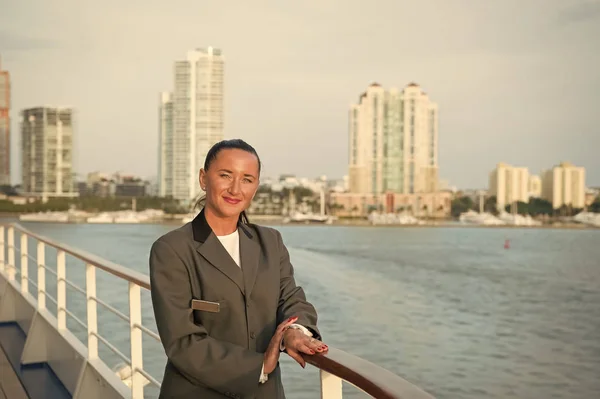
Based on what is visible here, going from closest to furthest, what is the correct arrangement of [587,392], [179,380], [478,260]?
[179,380]
[587,392]
[478,260]

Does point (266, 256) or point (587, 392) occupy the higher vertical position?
point (266, 256)

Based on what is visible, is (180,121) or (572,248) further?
(180,121)

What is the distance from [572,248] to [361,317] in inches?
2019

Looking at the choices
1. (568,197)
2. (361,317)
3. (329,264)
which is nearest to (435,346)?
(361,317)

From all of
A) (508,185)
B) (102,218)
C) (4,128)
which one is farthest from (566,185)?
(4,128)

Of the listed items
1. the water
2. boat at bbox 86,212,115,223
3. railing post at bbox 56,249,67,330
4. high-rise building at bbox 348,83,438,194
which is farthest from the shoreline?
railing post at bbox 56,249,67,330

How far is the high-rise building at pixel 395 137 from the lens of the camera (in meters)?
100

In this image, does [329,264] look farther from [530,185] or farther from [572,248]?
[530,185]

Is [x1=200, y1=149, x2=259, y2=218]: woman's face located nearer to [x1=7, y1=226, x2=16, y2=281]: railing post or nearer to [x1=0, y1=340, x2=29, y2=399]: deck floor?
[x1=0, y1=340, x2=29, y2=399]: deck floor

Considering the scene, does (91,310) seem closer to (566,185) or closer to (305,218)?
(305,218)

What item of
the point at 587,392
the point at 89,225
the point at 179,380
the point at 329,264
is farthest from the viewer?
the point at 89,225

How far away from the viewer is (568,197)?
324 ft

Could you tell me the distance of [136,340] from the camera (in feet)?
7.16

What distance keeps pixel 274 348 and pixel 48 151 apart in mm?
104119
